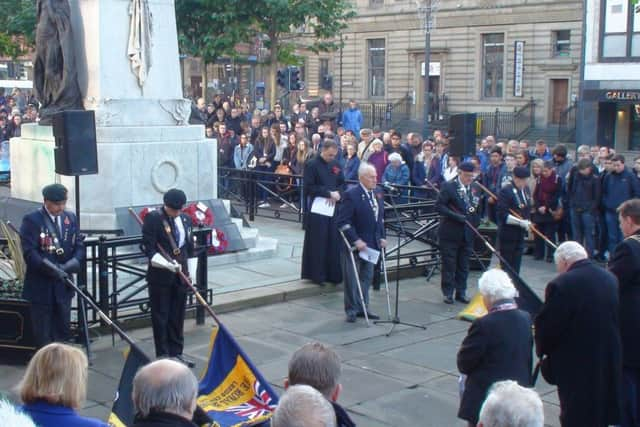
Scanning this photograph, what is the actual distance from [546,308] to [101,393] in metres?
3.97

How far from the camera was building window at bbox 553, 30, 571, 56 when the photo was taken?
41.2 m

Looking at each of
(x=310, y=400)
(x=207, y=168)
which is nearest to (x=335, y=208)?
(x=207, y=168)

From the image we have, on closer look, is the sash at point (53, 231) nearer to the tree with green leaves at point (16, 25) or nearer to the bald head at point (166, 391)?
the bald head at point (166, 391)

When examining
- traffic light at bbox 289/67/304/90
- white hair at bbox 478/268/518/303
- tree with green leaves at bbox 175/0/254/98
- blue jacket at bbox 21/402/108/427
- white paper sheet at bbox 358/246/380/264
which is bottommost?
white paper sheet at bbox 358/246/380/264

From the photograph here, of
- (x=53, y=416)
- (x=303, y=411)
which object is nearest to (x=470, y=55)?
(x=53, y=416)

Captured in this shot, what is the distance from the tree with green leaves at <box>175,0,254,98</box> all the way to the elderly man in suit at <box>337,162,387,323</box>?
19411 mm

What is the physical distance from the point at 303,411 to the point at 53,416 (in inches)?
47.3

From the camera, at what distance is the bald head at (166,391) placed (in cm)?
388

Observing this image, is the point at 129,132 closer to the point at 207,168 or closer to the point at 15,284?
the point at 207,168

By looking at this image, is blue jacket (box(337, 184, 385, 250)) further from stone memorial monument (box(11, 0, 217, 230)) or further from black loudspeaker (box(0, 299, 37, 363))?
stone memorial monument (box(11, 0, 217, 230))

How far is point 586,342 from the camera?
590cm

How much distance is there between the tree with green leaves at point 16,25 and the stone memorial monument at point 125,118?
19.0 metres

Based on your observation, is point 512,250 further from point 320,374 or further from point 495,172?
point 320,374

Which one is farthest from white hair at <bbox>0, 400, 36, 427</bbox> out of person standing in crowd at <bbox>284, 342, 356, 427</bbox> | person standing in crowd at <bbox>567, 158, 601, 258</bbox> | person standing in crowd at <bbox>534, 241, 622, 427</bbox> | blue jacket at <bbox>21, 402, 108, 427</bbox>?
person standing in crowd at <bbox>567, 158, 601, 258</bbox>
